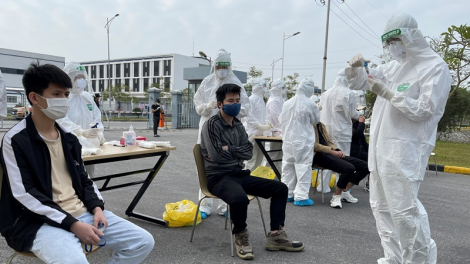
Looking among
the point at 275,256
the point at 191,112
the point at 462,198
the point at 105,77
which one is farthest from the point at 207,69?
the point at 105,77

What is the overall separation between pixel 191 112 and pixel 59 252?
1748 cm

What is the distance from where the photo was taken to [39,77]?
1968 mm

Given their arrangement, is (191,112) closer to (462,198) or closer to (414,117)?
(462,198)

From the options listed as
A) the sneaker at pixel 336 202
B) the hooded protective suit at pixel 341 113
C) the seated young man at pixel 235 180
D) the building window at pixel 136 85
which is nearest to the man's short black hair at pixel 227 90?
the seated young man at pixel 235 180

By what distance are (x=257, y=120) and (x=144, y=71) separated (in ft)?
198

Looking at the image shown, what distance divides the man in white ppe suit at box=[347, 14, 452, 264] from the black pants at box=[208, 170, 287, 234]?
36.2 inches

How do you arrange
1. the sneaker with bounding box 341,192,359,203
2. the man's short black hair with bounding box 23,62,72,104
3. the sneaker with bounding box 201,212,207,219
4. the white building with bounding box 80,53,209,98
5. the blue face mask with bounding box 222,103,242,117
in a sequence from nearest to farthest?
the man's short black hair with bounding box 23,62,72,104 < the blue face mask with bounding box 222,103,242,117 < the sneaker with bounding box 201,212,207,219 < the sneaker with bounding box 341,192,359,203 < the white building with bounding box 80,53,209,98

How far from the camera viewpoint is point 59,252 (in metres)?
1.70

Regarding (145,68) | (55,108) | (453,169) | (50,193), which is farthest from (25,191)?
(145,68)

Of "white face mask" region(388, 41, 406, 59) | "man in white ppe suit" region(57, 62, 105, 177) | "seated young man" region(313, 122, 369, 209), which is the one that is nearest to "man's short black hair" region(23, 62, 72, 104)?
"man in white ppe suit" region(57, 62, 105, 177)

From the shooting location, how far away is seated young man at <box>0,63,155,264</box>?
1776mm

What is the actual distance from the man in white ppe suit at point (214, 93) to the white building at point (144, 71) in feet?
164

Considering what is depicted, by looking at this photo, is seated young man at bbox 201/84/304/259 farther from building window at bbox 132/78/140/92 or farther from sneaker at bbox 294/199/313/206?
building window at bbox 132/78/140/92

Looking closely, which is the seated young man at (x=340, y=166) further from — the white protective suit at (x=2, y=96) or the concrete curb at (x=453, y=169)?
the white protective suit at (x=2, y=96)
